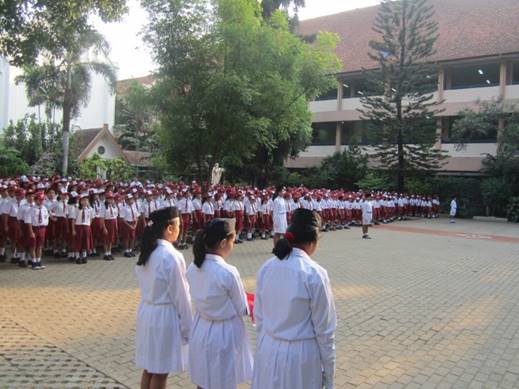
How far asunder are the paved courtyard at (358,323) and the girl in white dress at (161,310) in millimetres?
1169

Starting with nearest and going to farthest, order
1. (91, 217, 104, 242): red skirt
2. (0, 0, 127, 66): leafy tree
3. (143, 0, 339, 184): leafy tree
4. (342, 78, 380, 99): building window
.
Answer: (0, 0, 127, 66): leafy tree
(91, 217, 104, 242): red skirt
(143, 0, 339, 184): leafy tree
(342, 78, 380, 99): building window

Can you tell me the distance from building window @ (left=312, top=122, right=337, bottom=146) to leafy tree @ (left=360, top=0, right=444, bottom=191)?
22.9 ft

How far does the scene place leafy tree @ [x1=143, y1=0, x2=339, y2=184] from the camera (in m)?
15.9

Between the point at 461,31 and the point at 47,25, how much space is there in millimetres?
31862

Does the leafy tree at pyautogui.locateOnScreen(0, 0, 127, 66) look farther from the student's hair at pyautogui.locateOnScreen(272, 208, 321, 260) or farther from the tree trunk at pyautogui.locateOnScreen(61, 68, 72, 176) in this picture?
the tree trunk at pyautogui.locateOnScreen(61, 68, 72, 176)

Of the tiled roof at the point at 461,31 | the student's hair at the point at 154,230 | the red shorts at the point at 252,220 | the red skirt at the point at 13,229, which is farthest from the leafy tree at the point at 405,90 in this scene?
the student's hair at the point at 154,230

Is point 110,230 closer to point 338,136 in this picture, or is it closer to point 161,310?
point 161,310

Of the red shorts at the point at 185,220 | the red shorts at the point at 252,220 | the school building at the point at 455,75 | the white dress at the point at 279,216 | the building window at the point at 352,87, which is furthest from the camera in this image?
the building window at the point at 352,87

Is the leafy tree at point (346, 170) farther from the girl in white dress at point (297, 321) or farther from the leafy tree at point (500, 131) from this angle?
the girl in white dress at point (297, 321)

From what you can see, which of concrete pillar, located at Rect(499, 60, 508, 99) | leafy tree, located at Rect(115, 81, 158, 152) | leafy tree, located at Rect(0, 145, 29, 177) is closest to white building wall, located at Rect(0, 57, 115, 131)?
leafy tree, located at Rect(115, 81, 158, 152)

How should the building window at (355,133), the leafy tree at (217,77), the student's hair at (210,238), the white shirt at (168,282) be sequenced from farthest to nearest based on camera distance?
the building window at (355,133) < the leafy tree at (217,77) < the white shirt at (168,282) < the student's hair at (210,238)

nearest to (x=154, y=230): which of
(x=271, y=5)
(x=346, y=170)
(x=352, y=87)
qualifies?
(x=271, y=5)

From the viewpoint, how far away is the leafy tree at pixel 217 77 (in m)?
15.9

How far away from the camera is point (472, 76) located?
3272 centimetres
